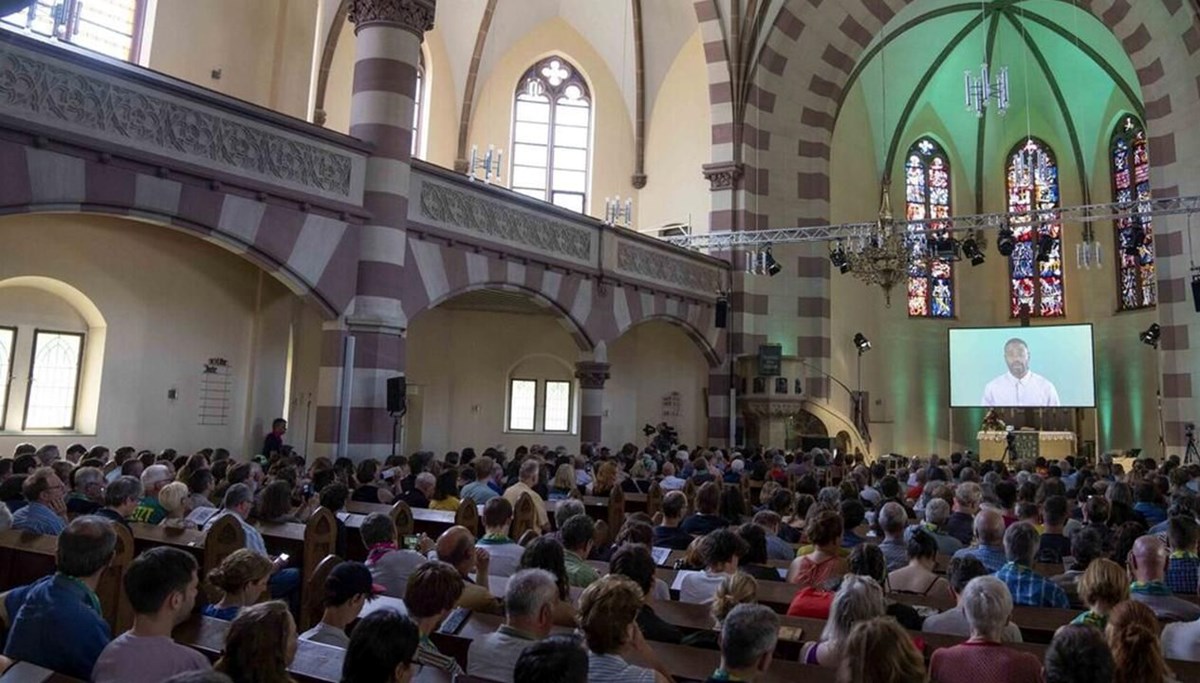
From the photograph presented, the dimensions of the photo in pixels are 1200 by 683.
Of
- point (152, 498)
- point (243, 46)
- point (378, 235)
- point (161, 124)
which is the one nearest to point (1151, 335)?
point (378, 235)

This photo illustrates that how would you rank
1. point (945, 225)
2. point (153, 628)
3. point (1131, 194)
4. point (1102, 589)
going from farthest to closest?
point (1131, 194) → point (945, 225) → point (1102, 589) → point (153, 628)

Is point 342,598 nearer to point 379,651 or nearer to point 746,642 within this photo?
point 379,651

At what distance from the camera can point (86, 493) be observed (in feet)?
21.4

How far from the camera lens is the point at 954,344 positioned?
24359 millimetres

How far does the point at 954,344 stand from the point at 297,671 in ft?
79.2

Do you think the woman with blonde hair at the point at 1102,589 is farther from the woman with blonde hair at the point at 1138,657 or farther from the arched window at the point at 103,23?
the arched window at the point at 103,23

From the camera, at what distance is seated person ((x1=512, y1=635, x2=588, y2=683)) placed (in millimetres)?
2350

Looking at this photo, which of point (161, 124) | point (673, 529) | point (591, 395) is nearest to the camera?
point (673, 529)

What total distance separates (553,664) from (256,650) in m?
0.91

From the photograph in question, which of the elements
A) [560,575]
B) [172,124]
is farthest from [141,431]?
[560,575]

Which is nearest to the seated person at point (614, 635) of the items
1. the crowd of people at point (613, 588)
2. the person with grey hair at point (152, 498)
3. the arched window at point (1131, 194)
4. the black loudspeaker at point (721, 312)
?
the crowd of people at point (613, 588)

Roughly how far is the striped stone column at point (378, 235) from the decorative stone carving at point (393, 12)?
0.01 metres

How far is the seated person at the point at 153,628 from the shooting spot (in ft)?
9.68

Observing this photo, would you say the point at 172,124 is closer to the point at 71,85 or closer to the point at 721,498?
the point at 71,85
